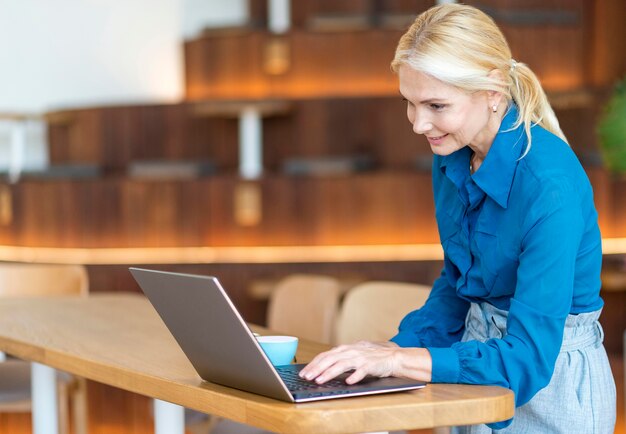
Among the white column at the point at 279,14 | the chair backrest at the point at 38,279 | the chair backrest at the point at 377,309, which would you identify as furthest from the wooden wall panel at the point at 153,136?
the chair backrest at the point at 377,309

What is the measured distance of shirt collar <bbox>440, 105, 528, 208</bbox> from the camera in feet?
4.98

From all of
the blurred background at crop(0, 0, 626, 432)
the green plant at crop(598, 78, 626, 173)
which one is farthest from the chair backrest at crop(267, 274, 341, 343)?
the blurred background at crop(0, 0, 626, 432)

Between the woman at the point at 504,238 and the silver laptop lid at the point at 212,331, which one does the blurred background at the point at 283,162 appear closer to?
the woman at the point at 504,238

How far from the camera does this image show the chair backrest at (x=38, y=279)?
11.2 feet

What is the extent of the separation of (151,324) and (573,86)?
340 cm

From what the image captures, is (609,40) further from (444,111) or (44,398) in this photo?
(444,111)

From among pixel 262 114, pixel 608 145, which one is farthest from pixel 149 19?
pixel 608 145

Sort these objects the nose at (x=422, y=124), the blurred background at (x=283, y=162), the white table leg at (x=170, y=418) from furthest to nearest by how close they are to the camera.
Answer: the blurred background at (x=283, y=162) < the white table leg at (x=170, y=418) < the nose at (x=422, y=124)

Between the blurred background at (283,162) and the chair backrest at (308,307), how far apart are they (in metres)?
1.51

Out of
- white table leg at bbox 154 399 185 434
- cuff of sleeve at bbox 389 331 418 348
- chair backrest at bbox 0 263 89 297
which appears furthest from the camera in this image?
chair backrest at bbox 0 263 89 297

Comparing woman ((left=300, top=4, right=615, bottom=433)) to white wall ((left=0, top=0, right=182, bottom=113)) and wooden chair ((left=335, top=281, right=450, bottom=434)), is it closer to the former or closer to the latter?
wooden chair ((left=335, top=281, right=450, bottom=434))

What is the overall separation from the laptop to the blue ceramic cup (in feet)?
0.27

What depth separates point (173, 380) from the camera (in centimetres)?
154

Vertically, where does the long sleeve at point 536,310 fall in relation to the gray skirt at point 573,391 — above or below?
above
